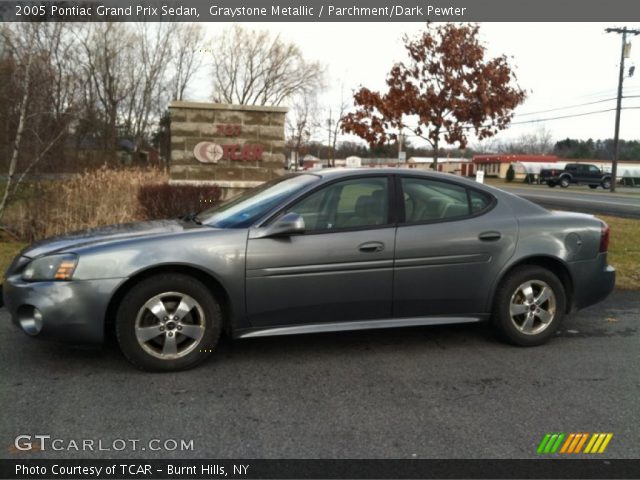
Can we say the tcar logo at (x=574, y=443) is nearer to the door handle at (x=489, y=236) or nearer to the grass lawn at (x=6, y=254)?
the door handle at (x=489, y=236)

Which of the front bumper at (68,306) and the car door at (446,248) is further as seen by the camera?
→ the car door at (446,248)

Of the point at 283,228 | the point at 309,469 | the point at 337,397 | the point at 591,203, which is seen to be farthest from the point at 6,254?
the point at 591,203

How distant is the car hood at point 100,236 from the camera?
12.8 ft

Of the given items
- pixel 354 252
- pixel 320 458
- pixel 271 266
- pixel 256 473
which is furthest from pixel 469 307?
pixel 256 473

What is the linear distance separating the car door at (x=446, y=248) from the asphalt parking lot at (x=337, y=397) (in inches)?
17.2

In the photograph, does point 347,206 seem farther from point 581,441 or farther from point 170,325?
point 581,441

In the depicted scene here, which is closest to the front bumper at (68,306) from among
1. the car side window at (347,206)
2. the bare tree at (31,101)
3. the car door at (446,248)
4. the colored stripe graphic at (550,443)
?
the car side window at (347,206)

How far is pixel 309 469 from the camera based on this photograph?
8.86 ft

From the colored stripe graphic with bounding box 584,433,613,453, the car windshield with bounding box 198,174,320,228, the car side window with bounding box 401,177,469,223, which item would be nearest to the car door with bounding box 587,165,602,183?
the car side window with bounding box 401,177,469,223

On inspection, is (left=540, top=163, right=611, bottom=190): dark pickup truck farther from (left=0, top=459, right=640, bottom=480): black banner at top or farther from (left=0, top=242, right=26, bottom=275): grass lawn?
(left=0, top=459, right=640, bottom=480): black banner at top

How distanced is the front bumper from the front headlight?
5 centimetres

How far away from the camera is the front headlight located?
12.1 feet

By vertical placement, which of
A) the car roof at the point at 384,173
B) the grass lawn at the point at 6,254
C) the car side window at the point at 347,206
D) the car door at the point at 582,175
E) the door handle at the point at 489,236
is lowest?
the grass lawn at the point at 6,254

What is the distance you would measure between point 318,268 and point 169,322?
44.5 inches
